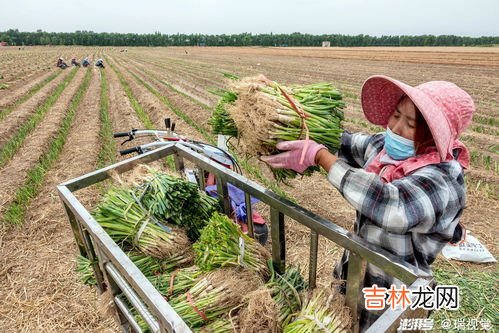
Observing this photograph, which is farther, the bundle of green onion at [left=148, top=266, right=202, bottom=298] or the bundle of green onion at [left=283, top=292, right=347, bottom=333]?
the bundle of green onion at [left=148, top=266, right=202, bottom=298]

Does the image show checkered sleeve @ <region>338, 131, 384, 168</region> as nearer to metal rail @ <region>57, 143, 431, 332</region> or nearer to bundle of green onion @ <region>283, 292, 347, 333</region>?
metal rail @ <region>57, 143, 431, 332</region>

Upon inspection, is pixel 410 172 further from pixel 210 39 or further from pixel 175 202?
pixel 210 39

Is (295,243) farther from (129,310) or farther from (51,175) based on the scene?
(51,175)

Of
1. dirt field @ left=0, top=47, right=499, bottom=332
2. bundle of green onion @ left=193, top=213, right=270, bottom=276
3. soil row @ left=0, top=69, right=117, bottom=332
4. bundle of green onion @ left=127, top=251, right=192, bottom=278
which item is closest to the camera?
bundle of green onion @ left=193, top=213, right=270, bottom=276

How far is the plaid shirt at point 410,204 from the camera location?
1397mm

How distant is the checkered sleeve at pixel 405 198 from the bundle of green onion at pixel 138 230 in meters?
1.22

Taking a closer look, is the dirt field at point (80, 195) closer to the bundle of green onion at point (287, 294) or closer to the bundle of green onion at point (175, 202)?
the bundle of green onion at point (287, 294)

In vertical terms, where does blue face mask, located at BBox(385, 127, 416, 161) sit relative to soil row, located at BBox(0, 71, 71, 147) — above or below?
above

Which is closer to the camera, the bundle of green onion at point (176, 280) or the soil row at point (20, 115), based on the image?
the bundle of green onion at point (176, 280)

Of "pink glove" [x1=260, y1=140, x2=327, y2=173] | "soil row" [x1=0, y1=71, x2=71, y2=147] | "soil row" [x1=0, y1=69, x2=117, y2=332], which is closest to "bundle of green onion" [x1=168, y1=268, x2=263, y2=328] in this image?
"pink glove" [x1=260, y1=140, x2=327, y2=173]

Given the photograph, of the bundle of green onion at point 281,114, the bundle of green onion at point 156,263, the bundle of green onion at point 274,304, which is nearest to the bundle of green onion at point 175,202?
the bundle of green onion at point 156,263

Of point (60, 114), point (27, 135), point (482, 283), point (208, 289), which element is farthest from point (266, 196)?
point (60, 114)

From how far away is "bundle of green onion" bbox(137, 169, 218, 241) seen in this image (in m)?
2.18

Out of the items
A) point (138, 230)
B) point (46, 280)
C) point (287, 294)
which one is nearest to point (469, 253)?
point (287, 294)
